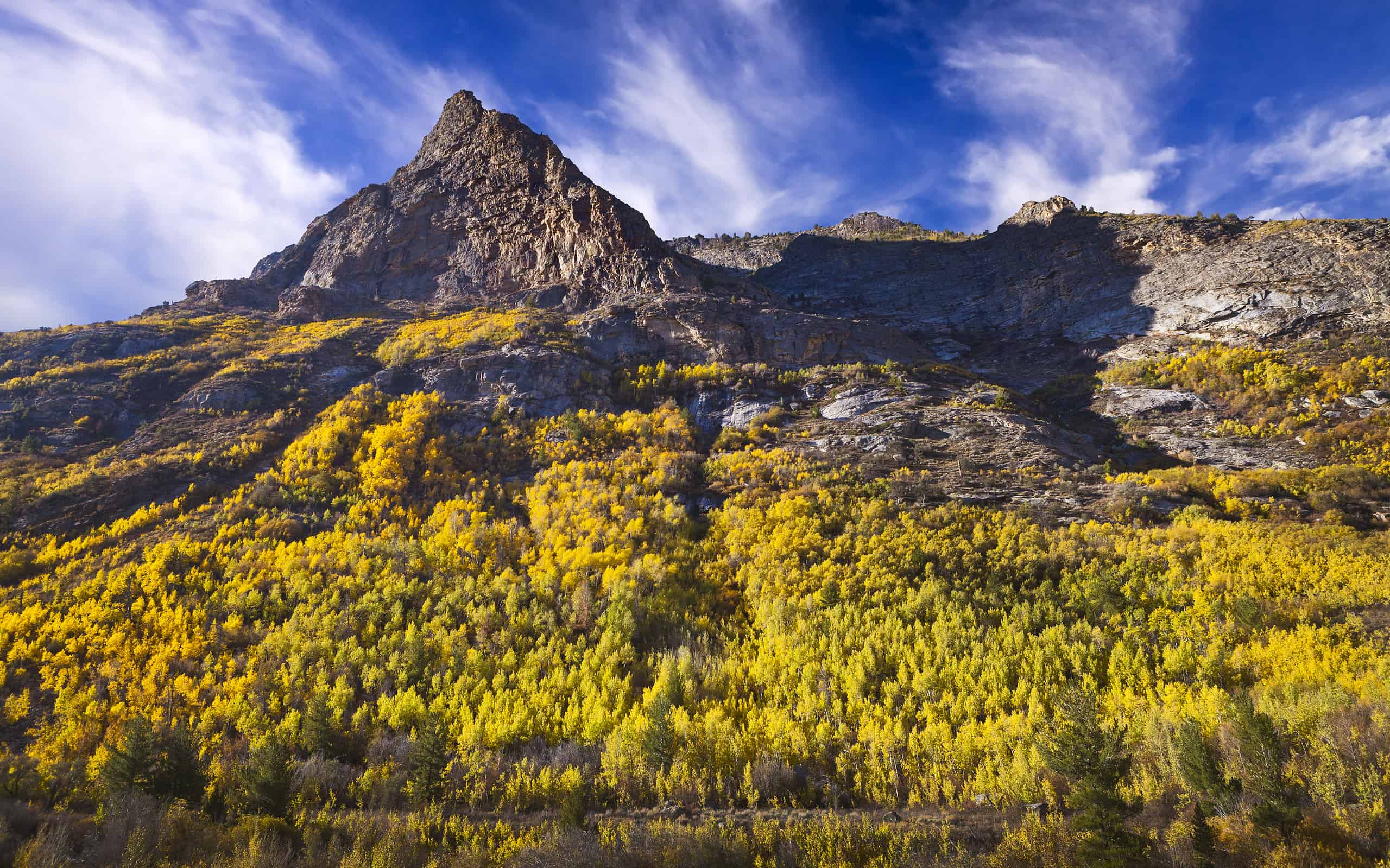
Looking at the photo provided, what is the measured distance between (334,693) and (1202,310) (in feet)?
165

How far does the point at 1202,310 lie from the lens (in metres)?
35.2

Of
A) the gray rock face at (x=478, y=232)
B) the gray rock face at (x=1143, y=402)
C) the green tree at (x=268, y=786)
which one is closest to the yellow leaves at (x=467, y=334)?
the gray rock face at (x=478, y=232)

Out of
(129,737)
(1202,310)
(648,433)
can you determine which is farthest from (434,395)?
(1202,310)

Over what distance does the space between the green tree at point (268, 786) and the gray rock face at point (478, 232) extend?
37608 millimetres

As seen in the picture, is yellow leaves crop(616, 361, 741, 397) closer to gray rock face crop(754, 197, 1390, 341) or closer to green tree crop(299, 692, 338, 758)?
green tree crop(299, 692, 338, 758)

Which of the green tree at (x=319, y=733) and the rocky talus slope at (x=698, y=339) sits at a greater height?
the rocky talus slope at (x=698, y=339)

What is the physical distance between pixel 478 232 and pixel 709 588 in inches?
1938

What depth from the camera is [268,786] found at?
26.8 ft

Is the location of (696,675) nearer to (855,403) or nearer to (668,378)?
(855,403)

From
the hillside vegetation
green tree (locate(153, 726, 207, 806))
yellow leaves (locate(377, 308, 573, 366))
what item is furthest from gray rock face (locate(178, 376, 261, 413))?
green tree (locate(153, 726, 207, 806))

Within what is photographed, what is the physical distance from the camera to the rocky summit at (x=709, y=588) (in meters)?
7.56

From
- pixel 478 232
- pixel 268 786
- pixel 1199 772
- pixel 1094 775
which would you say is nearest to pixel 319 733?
pixel 268 786

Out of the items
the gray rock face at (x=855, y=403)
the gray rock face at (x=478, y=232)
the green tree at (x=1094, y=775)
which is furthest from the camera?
the gray rock face at (x=478, y=232)

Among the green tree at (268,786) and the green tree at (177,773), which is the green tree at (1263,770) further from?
the green tree at (177,773)
